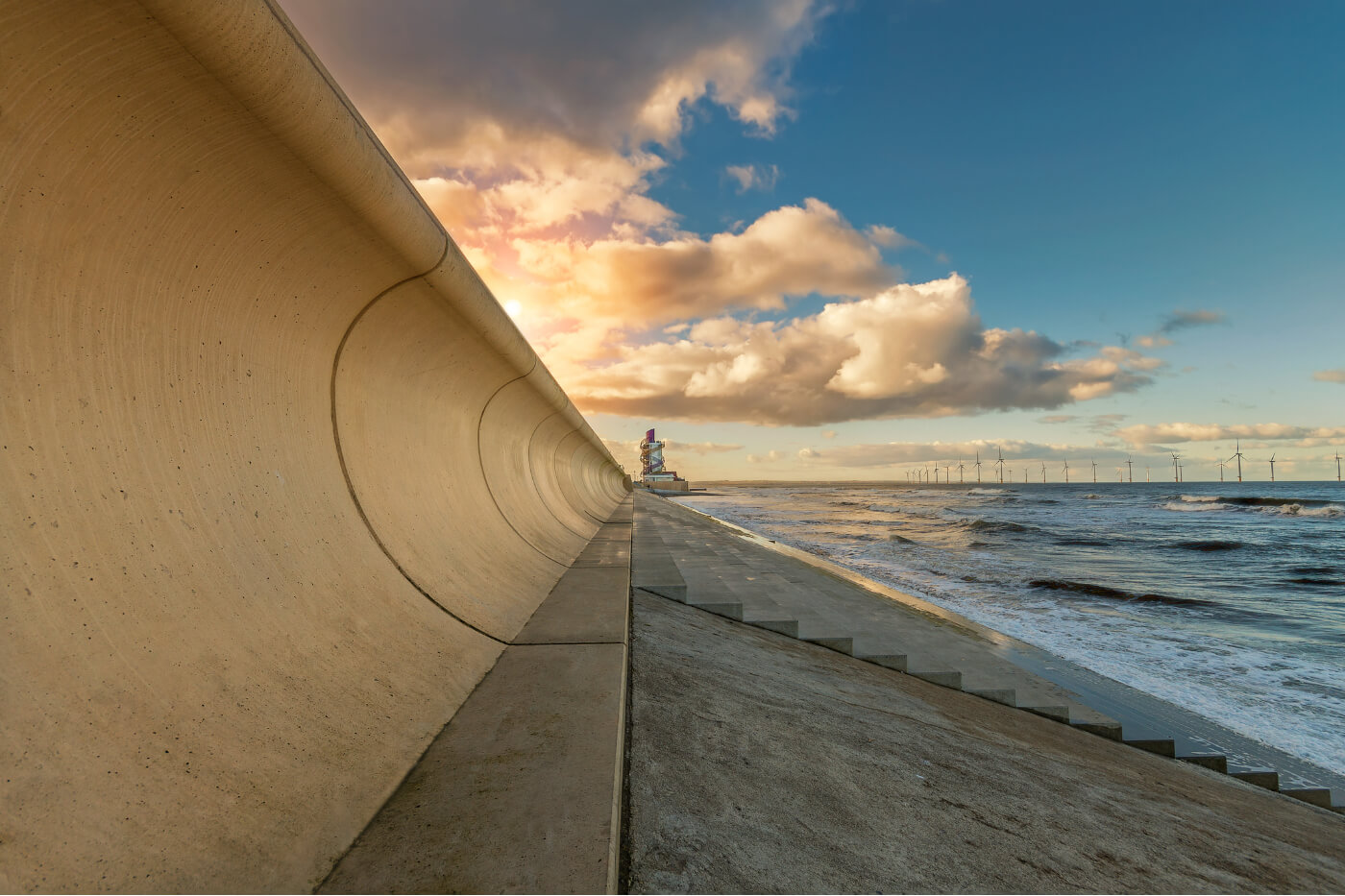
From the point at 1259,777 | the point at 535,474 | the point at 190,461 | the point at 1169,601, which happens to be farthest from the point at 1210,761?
the point at 1169,601

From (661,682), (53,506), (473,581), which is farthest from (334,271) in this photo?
(661,682)

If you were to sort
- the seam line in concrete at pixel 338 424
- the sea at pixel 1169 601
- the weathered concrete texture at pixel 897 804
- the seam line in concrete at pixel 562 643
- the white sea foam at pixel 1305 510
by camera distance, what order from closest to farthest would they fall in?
the weathered concrete texture at pixel 897 804
the seam line in concrete at pixel 338 424
the seam line in concrete at pixel 562 643
the sea at pixel 1169 601
the white sea foam at pixel 1305 510

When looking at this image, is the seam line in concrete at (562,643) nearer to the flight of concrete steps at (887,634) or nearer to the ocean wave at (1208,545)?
the flight of concrete steps at (887,634)

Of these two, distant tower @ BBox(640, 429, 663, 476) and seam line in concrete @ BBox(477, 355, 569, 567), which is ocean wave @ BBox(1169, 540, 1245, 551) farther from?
distant tower @ BBox(640, 429, 663, 476)

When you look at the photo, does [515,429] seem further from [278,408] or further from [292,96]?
[292,96]

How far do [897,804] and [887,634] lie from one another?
15.9 ft

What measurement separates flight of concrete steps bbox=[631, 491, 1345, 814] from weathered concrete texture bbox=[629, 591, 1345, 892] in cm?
39

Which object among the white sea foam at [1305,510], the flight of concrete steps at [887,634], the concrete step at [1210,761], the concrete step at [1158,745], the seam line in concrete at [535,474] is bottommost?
the white sea foam at [1305,510]

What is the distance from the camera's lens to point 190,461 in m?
2.03

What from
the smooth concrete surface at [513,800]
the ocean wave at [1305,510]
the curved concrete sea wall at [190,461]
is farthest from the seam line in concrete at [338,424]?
the ocean wave at [1305,510]

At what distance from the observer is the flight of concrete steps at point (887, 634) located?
5379 mm

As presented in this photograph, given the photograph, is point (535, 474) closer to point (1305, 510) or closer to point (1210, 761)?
point (1210, 761)

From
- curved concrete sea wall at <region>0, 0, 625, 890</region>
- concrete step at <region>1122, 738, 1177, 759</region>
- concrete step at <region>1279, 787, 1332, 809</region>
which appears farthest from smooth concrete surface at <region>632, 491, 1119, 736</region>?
curved concrete sea wall at <region>0, 0, 625, 890</region>

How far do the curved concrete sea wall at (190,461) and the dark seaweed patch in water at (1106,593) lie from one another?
563 inches
